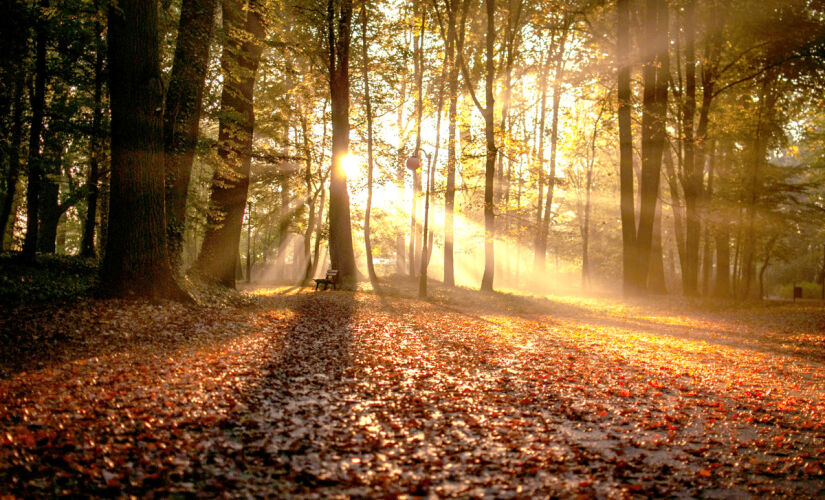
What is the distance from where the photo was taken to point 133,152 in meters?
8.65

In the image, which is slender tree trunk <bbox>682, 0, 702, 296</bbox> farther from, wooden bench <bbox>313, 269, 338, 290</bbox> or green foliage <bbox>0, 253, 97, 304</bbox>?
green foliage <bbox>0, 253, 97, 304</bbox>

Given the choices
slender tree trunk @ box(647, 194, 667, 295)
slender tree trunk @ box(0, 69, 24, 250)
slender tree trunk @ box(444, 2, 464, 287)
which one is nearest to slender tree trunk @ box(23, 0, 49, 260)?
slender tree trunk @ box(0, 69, 24, 250)

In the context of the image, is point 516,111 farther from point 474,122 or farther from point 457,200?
point 457,200

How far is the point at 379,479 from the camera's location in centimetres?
331

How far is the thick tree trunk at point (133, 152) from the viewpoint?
8453mm

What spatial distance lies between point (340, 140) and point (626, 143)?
35.7 ft

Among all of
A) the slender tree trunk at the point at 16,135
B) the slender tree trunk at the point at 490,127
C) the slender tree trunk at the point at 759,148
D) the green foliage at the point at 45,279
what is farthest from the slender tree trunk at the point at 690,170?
the slender tree trunk at the point at 16,135

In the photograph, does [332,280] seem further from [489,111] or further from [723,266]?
[723,266]

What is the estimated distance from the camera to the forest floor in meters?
3.32

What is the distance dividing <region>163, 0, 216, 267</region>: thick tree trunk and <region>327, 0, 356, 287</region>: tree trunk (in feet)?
18.8

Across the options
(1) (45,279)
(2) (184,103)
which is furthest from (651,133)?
(1) (45,279)

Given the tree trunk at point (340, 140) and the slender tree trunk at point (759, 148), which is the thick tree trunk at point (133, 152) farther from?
the slender tree trunk at point (759, 148)

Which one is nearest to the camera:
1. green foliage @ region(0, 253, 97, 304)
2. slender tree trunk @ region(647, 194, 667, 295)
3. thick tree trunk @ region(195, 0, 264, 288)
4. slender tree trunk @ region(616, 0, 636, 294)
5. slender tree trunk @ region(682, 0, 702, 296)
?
green foliage @ region(0, 253, 97, 304)

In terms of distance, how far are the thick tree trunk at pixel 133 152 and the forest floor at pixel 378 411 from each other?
79 cm
